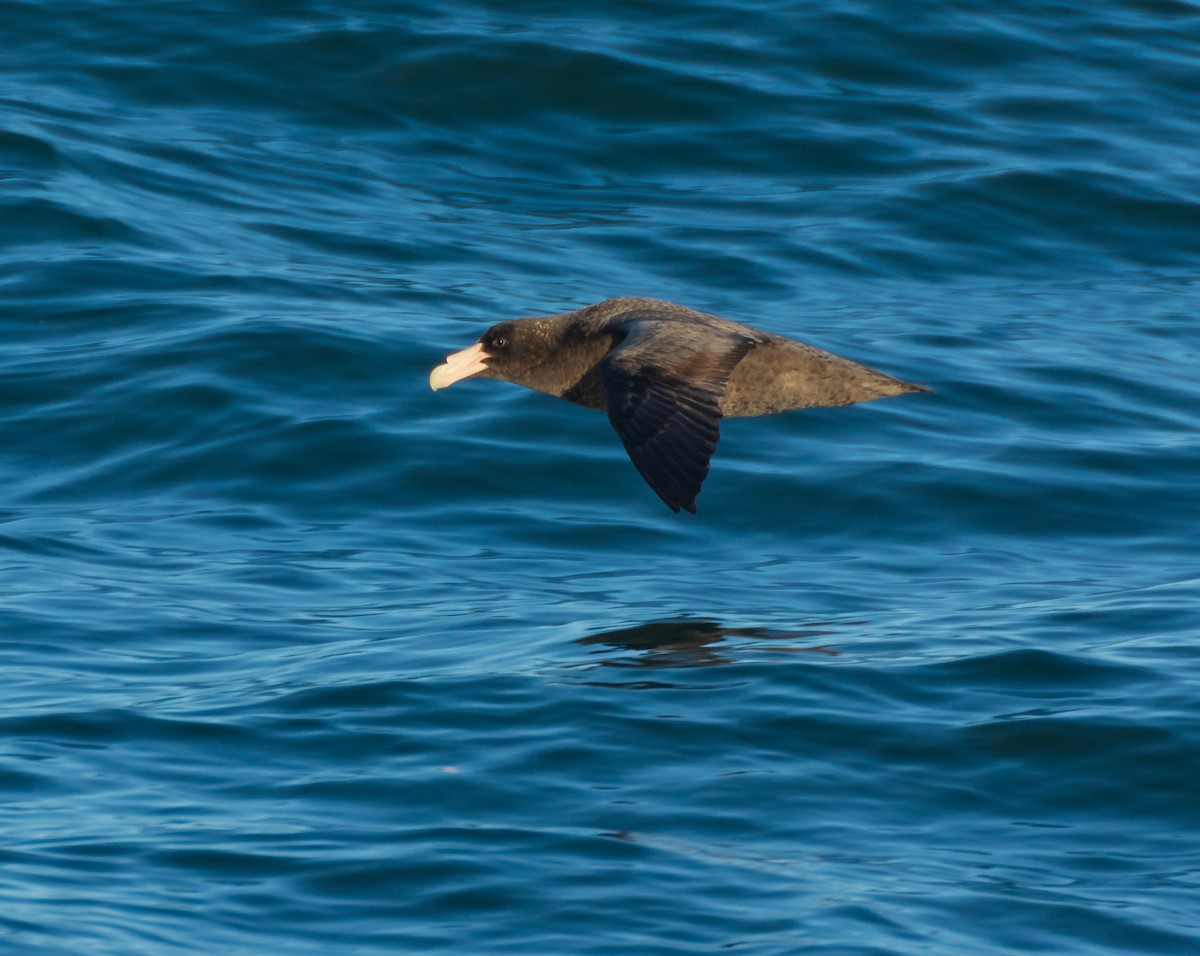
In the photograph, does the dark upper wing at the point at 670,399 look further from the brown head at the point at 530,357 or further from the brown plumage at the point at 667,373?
the brown head at the point at 530,357

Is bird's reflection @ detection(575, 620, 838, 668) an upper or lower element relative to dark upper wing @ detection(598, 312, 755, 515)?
lower

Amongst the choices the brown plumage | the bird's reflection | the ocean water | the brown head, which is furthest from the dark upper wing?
the bird's reflection

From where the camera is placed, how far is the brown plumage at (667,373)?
9055 mm

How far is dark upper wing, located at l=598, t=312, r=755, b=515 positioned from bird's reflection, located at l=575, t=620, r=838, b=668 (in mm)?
1442

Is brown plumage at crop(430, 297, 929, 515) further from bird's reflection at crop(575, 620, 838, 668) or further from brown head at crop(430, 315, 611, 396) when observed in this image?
bird's reflection at crop(575, 620, 838, 668)

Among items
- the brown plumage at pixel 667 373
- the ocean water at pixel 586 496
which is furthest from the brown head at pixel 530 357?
the ocean water at pixel 586 496

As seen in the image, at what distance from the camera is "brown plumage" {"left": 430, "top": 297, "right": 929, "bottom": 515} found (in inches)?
356

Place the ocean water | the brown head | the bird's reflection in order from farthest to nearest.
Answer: the brown head
the bird's reflection
the ocean water

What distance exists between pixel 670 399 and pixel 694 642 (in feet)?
6.01

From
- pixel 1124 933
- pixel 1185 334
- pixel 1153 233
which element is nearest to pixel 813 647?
pixel 1124 933

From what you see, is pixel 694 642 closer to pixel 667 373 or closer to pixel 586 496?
pixel 667 373

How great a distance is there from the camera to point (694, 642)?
34.4 feet

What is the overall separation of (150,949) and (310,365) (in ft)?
26.3

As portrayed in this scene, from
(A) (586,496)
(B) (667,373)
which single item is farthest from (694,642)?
(A) (586,496)
